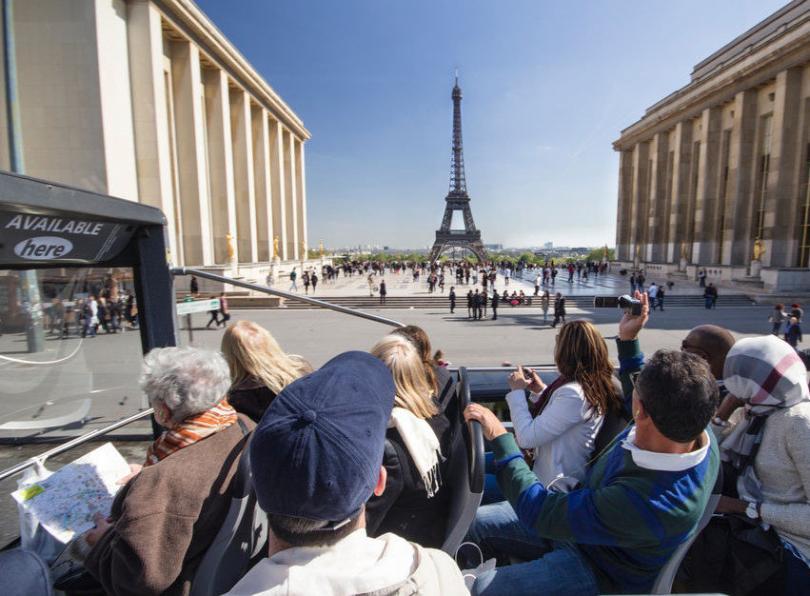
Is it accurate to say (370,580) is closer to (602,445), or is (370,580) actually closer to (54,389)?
(602,445)

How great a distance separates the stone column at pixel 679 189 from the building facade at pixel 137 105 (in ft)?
126

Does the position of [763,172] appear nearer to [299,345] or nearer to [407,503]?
[299,345]

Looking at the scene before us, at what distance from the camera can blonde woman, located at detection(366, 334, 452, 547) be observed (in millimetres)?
1812

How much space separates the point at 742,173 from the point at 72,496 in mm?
42151

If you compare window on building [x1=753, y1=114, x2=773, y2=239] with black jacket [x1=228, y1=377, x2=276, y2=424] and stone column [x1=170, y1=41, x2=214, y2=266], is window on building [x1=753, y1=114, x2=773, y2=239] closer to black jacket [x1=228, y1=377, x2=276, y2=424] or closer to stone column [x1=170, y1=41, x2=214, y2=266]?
black jacket [x1=228, y1=377, x2=276, y2=424]

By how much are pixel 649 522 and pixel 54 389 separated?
15.1 ft

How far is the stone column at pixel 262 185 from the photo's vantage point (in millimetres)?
41344

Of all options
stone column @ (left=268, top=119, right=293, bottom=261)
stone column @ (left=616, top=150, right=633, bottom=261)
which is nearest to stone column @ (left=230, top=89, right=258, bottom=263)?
stone column @ (left=268, top=119, right=293, bottom=261)

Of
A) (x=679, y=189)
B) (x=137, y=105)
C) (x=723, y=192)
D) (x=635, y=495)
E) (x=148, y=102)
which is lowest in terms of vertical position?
(x=635, y=495)

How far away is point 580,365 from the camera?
2461mm

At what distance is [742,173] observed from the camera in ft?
107

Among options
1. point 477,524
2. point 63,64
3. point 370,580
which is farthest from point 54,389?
point 63,64

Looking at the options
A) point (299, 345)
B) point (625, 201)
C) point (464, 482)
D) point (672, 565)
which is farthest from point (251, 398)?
point (625, 201)

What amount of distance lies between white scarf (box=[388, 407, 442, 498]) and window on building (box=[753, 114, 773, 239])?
127 ft
